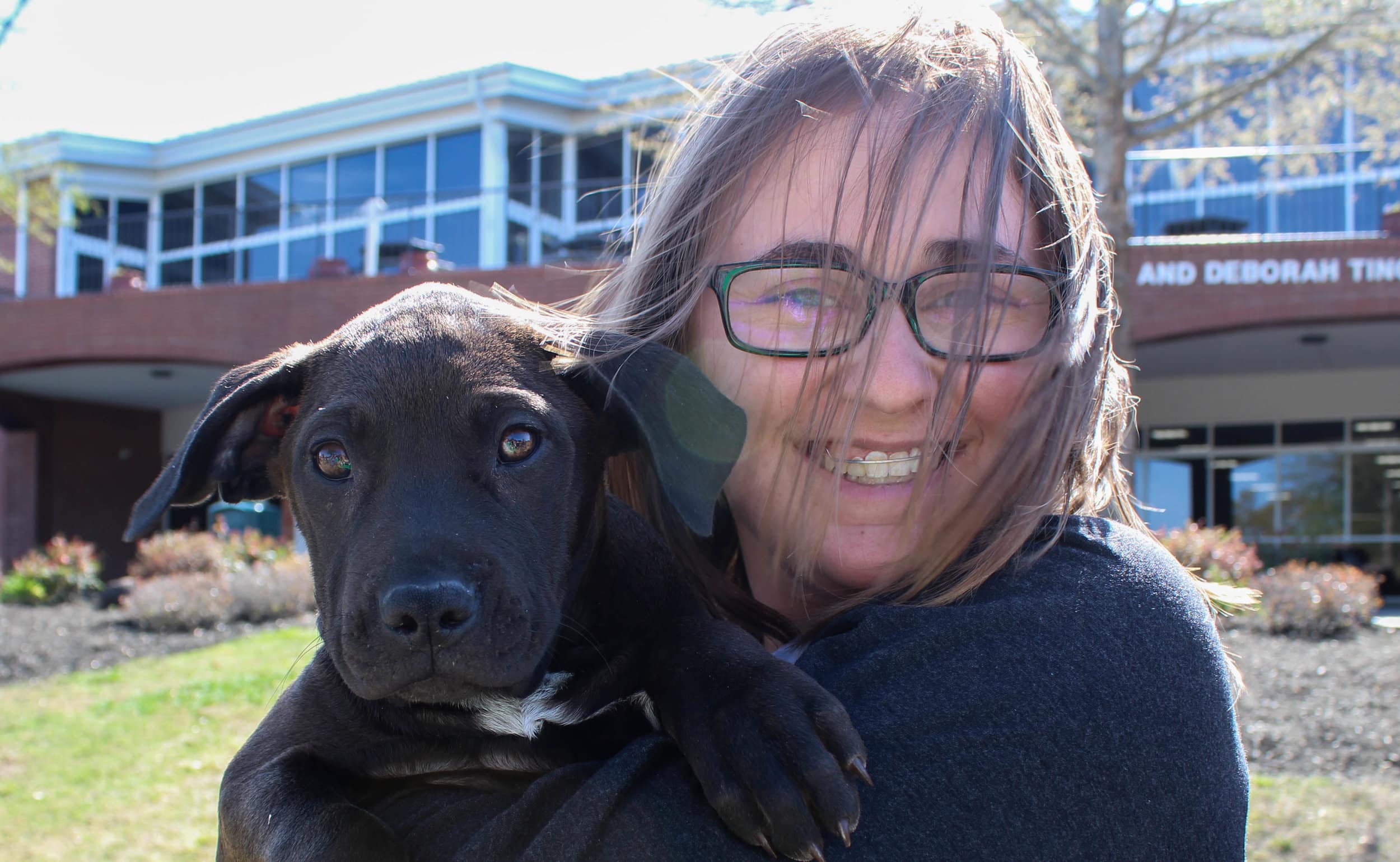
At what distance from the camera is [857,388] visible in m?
2.03

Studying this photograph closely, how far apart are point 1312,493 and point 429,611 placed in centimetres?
2164

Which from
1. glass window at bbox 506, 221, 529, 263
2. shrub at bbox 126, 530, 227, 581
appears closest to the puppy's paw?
shrub at bbox 126, 530, 227, 581

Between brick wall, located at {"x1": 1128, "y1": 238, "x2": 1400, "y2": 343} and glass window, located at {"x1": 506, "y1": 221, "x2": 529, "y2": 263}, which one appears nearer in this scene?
brick wall, located at {"x1": 1128, "y1": 238, "x2": 1400, "y2": 343}

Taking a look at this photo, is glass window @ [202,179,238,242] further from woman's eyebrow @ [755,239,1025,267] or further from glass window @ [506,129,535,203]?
woman's eyebrow @ [755,239,1025,267]

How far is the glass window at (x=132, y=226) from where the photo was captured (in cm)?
2505

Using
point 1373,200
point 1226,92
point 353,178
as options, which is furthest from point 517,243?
point 1373,200

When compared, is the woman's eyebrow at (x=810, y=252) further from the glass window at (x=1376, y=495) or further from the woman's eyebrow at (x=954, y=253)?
the glass window at (x=1376, y=495)

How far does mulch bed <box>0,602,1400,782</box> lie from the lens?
22.6 feet

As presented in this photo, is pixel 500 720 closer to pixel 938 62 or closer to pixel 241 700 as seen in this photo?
pixel 938 62

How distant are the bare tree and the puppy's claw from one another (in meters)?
6.56

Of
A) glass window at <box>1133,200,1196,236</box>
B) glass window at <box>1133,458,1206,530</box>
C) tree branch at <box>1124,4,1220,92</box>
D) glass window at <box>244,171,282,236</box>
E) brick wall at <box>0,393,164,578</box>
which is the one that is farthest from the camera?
glass window at <box>244,171,282,236</box>

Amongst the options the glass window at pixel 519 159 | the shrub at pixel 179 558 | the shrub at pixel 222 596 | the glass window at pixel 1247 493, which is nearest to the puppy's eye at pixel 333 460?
the shrub at pixel 222 596

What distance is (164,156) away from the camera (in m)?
25.4

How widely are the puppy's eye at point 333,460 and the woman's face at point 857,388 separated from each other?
736 millimetres
